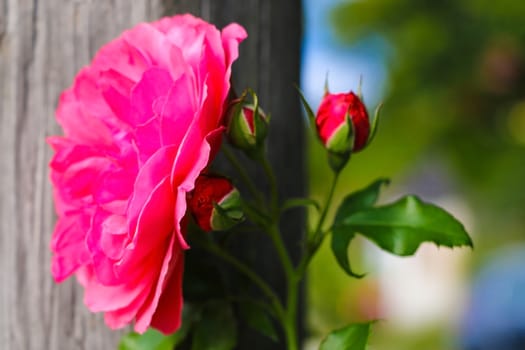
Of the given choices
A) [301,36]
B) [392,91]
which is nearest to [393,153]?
[392,91]

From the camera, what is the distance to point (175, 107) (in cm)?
58

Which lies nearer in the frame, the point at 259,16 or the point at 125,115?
the point at 125,115

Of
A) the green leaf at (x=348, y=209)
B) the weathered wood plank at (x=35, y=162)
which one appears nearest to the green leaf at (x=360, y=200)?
the green leaf at (x=348, y=209)

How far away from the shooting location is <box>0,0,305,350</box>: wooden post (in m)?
0.81

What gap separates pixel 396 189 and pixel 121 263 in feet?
14.3

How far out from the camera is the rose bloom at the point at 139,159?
22.7 inches

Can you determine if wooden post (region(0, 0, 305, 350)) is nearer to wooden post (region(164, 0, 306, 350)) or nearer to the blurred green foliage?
wooden post (region(164, 0, 306, 350))

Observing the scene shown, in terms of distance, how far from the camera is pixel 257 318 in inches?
29.5

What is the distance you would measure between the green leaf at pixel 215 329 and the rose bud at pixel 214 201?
0.51 feet

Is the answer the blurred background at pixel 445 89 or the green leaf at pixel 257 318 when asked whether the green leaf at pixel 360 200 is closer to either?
the green leaf at pixel 257 318

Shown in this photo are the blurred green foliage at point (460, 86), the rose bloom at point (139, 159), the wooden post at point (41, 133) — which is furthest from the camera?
the blurred green foliage at point (460, 86)

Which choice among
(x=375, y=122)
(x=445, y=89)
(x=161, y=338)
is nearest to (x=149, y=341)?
(x=161, y=338)

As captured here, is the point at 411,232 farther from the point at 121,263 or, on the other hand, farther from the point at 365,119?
the point at 121,263

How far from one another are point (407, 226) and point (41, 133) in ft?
1.26
